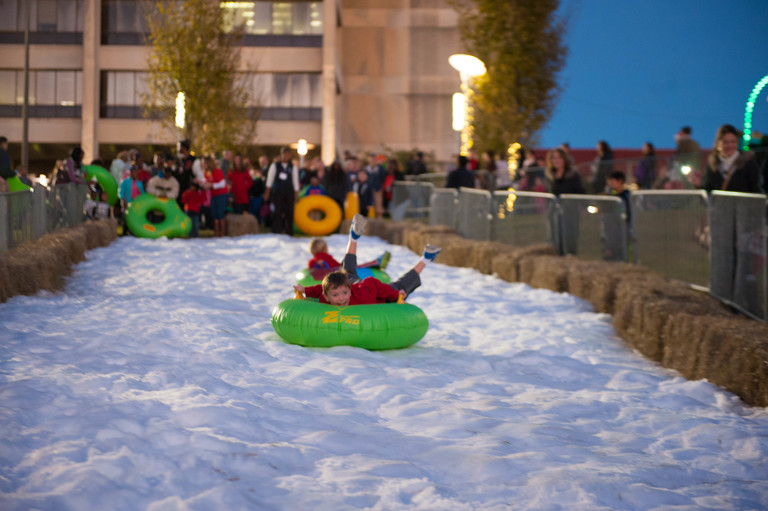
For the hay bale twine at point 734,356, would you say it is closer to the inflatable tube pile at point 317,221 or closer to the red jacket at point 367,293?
the red jacket at point 367,293

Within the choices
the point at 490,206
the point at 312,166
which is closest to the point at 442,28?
the point at 312,166

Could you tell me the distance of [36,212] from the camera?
13000 millimetres

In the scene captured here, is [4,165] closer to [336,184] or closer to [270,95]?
[336,184]

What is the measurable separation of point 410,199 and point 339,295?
14.9 m

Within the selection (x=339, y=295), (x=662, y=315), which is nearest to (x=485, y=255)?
(x=662, y=315)

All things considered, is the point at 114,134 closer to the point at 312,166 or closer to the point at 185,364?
the point at 312,166

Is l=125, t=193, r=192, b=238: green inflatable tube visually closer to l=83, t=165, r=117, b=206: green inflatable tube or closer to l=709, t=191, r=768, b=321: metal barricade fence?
l=83, t=165, r=117, b=206: green inflatable tube

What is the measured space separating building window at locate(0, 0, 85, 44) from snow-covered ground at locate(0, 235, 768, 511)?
1687 inches

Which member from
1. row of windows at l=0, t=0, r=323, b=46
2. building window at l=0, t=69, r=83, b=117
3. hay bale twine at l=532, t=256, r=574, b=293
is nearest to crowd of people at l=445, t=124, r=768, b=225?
hay bale twine at l=532, t=256, r=574, b=293

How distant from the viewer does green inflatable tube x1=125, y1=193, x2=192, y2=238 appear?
1916cm

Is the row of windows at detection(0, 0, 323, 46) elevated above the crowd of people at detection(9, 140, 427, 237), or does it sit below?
above

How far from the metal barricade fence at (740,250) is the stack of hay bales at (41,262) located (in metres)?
7.40

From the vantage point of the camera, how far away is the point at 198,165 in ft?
64.9

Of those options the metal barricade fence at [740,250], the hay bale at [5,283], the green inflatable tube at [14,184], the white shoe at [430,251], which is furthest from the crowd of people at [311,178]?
the hay bale at [5,283]
